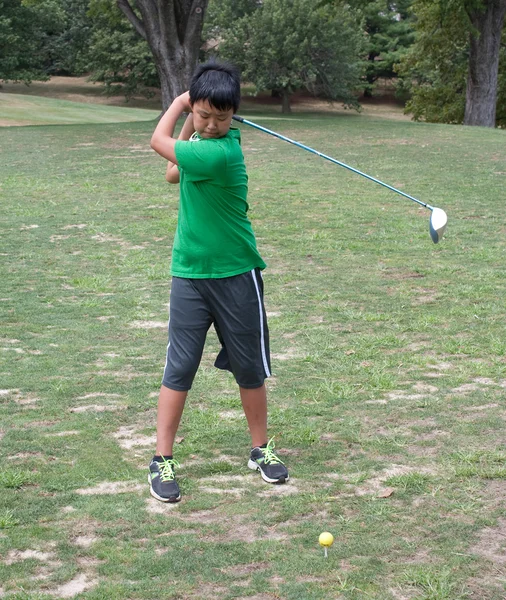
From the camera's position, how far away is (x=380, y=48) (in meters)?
51.3

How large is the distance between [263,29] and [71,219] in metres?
35.0

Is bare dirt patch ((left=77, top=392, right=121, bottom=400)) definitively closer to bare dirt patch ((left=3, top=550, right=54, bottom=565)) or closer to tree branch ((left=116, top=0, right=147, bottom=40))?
bare dirt patch ((left=3, top=550, right=54, bottom=565))

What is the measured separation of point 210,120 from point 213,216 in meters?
0.39

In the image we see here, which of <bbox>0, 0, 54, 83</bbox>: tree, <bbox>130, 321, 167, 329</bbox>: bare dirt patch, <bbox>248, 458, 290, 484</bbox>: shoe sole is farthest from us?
<bbox>0, 0, 54, 83</bbox>: tree

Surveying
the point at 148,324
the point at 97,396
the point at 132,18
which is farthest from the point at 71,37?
the point at 97,396

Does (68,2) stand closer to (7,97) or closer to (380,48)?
(380,48)


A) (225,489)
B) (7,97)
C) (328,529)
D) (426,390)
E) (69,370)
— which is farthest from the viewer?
(7,97)

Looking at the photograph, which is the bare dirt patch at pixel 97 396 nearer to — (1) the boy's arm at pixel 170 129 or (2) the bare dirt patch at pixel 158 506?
(2) the bare dirt patch at pixel 158 506

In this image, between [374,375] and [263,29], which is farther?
[263,29]

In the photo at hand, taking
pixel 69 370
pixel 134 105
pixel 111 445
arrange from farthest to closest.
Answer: pixel 134 105, pixel 69 370, pixel 111 445

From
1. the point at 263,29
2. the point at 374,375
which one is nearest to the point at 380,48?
the point at 263,29

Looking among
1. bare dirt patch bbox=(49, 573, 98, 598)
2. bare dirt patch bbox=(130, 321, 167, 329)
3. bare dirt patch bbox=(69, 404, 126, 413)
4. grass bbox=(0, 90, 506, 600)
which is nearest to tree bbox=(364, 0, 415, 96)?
grass bbox=(0, 90, 506, 600)

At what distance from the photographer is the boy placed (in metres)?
3.51

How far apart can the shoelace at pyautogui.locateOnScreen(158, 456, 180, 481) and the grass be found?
95 mm
